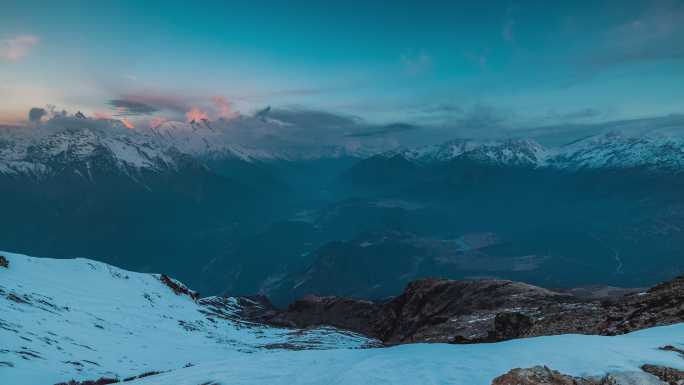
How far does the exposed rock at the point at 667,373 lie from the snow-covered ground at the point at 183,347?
0.32 meters

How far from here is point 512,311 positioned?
143 feet

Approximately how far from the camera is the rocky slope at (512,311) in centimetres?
2722

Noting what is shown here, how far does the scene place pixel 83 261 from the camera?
8662cm

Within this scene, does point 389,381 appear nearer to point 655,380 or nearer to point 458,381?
point 458,381

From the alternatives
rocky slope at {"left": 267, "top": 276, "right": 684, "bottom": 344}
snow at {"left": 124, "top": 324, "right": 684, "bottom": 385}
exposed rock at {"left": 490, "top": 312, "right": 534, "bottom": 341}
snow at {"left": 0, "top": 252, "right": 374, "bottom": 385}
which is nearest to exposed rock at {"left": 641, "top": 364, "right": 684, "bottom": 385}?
snow at {"left": 124, "top": 324, "right": 684, "bottom": 385}

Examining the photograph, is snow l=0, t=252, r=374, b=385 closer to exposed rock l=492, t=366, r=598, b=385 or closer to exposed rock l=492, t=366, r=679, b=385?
exposed rock l=492, t=366, r=598, b=385

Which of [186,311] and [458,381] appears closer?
[458,381]

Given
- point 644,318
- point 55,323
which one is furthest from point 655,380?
point 55,323

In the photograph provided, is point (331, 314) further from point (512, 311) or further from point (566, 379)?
point (566, 379)

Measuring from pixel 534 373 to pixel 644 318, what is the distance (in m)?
19.7

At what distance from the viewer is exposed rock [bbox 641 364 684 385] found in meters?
11.1

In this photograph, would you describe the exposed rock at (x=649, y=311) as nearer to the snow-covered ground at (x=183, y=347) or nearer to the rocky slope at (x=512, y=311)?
the rocky slope at (x=512, y=311)

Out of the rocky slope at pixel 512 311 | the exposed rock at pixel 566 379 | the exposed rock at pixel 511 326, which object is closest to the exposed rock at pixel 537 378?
the exposed rock at pixel 566 379

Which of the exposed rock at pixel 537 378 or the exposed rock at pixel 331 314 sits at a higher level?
the exposed rock at pixel 537 378
